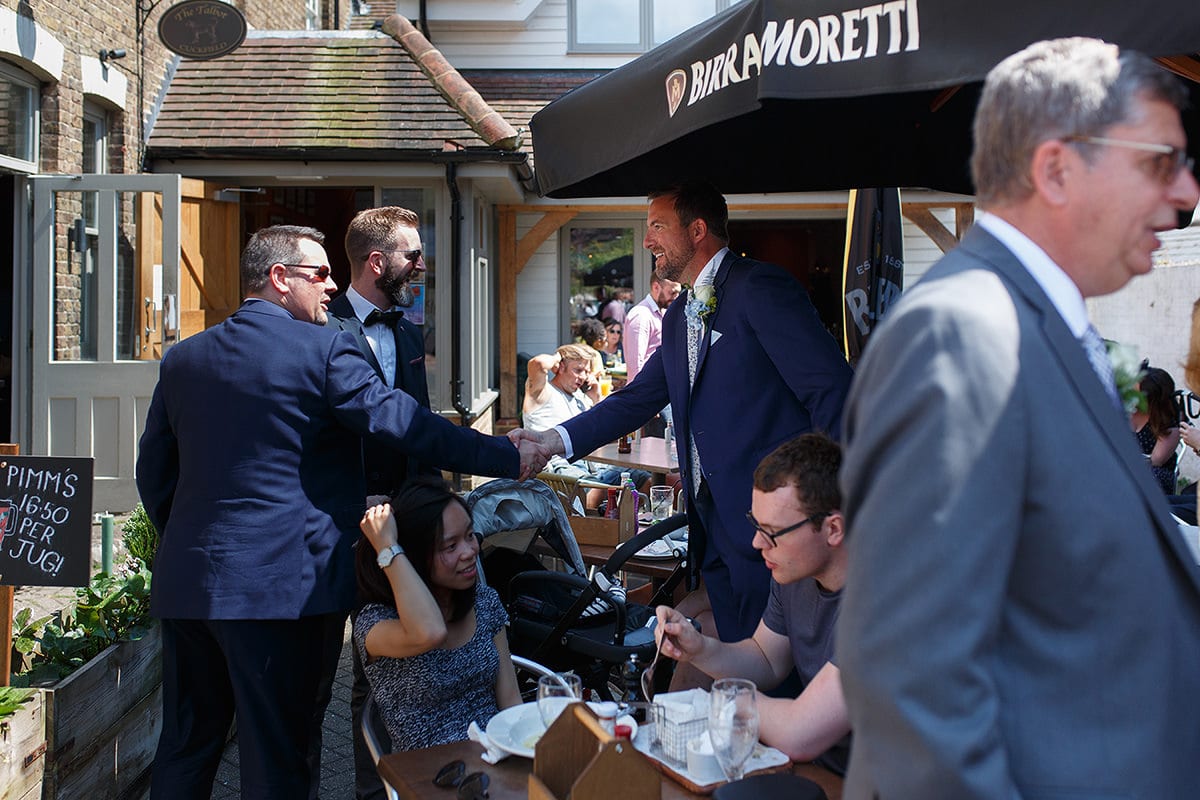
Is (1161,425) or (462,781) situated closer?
(462,781)

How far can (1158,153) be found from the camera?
1448 millimetres

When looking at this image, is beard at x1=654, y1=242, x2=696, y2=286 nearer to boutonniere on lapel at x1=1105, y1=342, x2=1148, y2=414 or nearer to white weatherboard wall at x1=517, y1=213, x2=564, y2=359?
boutonniere on lapel at x1=1105, y1=342, x2=1148, y2=414

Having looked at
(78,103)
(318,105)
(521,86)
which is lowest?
(78,103)

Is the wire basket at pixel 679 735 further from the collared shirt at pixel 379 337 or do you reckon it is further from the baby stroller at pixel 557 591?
the collared shirt at pixel 379 337

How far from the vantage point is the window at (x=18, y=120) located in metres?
8.14

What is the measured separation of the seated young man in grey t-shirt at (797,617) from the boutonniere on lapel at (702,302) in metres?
1.11

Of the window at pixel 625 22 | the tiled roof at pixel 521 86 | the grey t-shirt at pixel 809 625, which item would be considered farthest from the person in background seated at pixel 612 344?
the grey t-shirt at pixel 809 625

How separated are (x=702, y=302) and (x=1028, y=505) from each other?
104 inches

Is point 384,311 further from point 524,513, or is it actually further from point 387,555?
point 387,555

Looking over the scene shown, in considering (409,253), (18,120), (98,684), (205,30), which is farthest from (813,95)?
(205,30)

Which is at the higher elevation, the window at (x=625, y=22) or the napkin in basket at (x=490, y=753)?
the window at (x=625, y=22)

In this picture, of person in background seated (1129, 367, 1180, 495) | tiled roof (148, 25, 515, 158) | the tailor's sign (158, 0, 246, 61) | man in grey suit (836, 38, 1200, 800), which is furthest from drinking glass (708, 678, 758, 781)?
tiled roof (148, 25, 515, 158)

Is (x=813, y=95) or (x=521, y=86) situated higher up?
(x=521, y=86)

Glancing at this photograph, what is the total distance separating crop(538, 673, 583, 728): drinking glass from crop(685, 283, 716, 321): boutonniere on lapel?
160 centimetres
